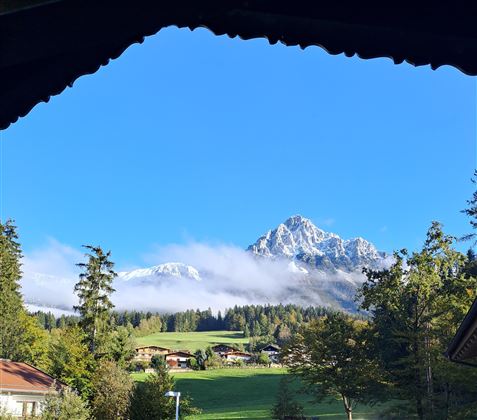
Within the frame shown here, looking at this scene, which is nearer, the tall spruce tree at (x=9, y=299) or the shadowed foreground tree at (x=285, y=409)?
the shadowed foreground tree at (x=285, y=409)

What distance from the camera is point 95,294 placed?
4212cm

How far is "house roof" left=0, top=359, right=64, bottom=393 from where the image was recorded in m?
32.6

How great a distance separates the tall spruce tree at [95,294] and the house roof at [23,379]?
16.0ft

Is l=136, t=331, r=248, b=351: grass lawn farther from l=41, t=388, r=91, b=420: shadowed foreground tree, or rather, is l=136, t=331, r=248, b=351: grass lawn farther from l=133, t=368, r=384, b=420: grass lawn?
l=41, t=388, r=91, b=420: shadowed foreground tree

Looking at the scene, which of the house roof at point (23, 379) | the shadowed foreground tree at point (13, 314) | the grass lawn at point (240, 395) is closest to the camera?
the house roof at point (23, 379)

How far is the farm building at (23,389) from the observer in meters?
32.1

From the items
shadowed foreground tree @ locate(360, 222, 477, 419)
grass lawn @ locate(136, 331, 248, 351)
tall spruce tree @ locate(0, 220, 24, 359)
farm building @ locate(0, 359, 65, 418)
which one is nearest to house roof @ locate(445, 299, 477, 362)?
shadowed foreground tree @ locate(360, 222, 477, 419)

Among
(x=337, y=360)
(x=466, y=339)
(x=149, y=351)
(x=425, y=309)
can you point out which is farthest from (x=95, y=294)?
(x=149, y=351)

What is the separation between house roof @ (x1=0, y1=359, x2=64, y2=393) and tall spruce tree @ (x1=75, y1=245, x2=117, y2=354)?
4867 millimetres

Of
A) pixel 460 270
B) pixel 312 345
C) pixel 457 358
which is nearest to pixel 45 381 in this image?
pixel 312 345

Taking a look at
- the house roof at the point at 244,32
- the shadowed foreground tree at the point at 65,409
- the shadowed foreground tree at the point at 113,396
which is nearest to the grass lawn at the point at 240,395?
the shadowed foreground tree at the point at 113,396

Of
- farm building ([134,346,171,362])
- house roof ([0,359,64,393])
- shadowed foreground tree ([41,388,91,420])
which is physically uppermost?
farm building ([134,346,171,362])

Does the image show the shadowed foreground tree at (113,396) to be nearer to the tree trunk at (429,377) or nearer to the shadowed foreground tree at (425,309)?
the shadowed foreground tree at (425,309)

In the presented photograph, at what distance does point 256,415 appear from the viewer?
45.7 metres
